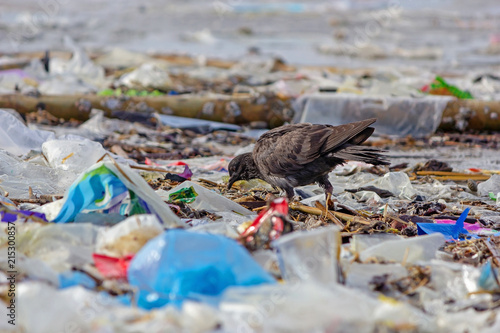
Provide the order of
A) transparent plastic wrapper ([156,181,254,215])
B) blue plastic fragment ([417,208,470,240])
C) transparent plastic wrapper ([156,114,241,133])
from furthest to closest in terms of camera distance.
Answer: transparent plastic wrapper ([156,114,241,133])
transparent plastic wrapper ([156,181,254,215])
blue plastic fragment ([417,208,470,240])

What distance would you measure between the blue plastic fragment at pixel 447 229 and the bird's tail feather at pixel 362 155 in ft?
2.31

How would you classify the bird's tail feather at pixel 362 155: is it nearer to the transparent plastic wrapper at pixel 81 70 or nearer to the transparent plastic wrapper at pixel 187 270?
the transparent plastic wrapper at pixel 187 270

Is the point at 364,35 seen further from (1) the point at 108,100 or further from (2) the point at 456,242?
(2) the point at 456,242

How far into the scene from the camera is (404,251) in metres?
3.74

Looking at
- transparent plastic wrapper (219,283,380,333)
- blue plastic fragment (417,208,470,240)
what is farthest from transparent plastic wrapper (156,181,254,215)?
transparent plastic wrapper (219,283,380,333)

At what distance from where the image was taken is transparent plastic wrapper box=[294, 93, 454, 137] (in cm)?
878

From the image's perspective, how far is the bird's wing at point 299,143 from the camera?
206 inches

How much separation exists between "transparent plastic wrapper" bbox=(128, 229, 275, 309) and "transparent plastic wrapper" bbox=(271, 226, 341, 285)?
118 millimetres

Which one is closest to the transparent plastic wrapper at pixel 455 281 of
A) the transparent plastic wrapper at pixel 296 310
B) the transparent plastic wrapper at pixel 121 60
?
the transparent plastic wrapper at pixel 296 310

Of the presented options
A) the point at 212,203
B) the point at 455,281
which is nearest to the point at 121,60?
the point at 212,203

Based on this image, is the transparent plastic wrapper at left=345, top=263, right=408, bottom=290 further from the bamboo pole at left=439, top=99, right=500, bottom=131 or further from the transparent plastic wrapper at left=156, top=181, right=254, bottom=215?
the bamboo pole at left=439, top=99, right=500, bottom=131

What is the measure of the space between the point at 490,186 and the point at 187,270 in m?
3.82

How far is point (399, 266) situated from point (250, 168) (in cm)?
250

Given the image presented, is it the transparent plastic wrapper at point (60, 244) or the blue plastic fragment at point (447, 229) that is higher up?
the transparent plastic wrapper at point (60, 244)
